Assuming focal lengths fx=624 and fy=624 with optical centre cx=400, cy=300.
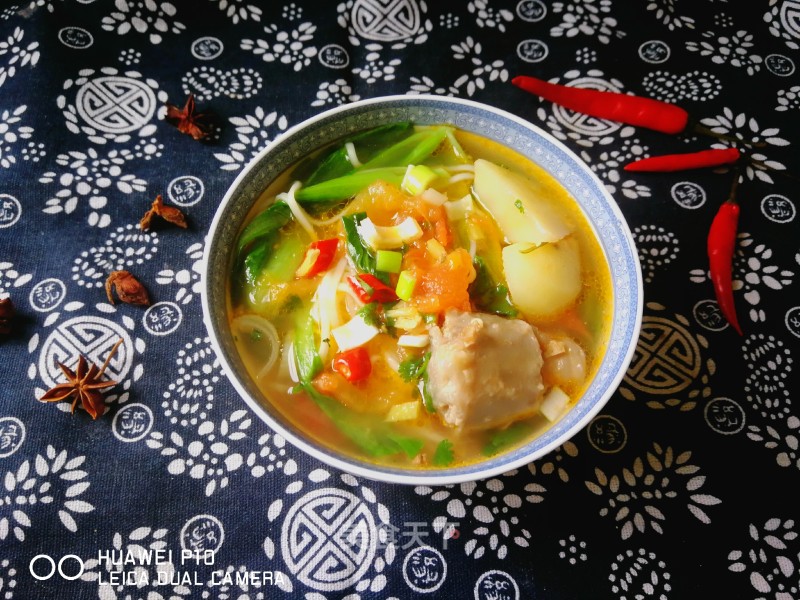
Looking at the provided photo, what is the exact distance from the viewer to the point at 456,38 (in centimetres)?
355

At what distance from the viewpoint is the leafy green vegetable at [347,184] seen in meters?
2.74

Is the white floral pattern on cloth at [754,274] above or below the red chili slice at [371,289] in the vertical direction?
below

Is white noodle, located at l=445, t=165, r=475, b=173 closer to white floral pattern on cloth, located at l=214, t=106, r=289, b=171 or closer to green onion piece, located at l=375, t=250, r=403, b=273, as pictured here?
green onion piece, located at l=375, t=250, r=403, b=273

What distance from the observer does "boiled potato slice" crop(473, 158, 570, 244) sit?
264 cm

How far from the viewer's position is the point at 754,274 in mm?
3033

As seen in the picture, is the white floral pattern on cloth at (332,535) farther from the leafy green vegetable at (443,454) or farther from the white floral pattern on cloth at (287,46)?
the white floral pattern on cloth at (287,46)

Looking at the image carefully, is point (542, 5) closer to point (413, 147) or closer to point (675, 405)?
point (413, 147)

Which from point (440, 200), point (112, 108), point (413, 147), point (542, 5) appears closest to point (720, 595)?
point (440, 200)

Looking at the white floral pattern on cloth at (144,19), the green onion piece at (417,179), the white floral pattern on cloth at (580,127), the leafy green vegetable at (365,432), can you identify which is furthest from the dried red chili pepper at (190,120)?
the white floral pattern on cloth at (580,127)

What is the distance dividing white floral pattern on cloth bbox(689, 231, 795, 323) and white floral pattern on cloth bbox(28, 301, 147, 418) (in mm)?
2622

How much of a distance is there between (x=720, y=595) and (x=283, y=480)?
1802mm

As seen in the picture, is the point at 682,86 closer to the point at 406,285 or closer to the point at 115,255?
the point at 406,285

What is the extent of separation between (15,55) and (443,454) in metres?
3.10

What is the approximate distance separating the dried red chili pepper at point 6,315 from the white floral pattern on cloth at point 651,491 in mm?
2610
